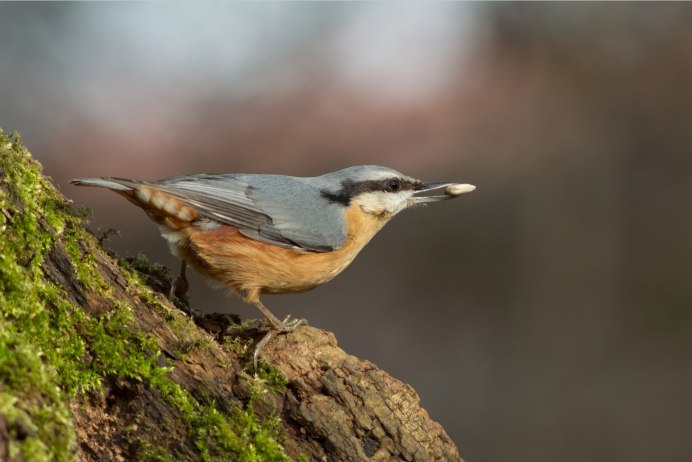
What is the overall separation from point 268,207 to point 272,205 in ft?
0.09

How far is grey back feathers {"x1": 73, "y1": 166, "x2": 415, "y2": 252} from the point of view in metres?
3.80

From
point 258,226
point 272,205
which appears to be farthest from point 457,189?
point 258,226

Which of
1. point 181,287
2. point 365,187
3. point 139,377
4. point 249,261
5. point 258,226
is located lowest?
point 139,377

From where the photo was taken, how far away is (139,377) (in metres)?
2.59

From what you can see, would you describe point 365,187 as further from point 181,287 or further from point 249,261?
point 181,287

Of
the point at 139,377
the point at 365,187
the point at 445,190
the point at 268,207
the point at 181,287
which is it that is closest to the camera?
the point at 139,377

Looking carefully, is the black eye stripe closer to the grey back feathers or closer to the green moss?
the grey back feathers

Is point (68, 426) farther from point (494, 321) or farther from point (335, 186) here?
point (494, 321)

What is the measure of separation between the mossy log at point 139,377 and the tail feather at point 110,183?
0.24 metres

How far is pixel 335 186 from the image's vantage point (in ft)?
14.4

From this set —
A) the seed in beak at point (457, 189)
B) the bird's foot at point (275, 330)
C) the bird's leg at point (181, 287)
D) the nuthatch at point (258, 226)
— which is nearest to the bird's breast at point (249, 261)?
the nuthatch at point (258, 226)

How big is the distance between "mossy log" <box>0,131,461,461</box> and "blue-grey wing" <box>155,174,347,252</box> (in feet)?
2.01

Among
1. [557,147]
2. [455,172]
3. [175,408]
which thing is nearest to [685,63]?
[557,147]

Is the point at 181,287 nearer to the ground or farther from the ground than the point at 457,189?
nearer to the ground
